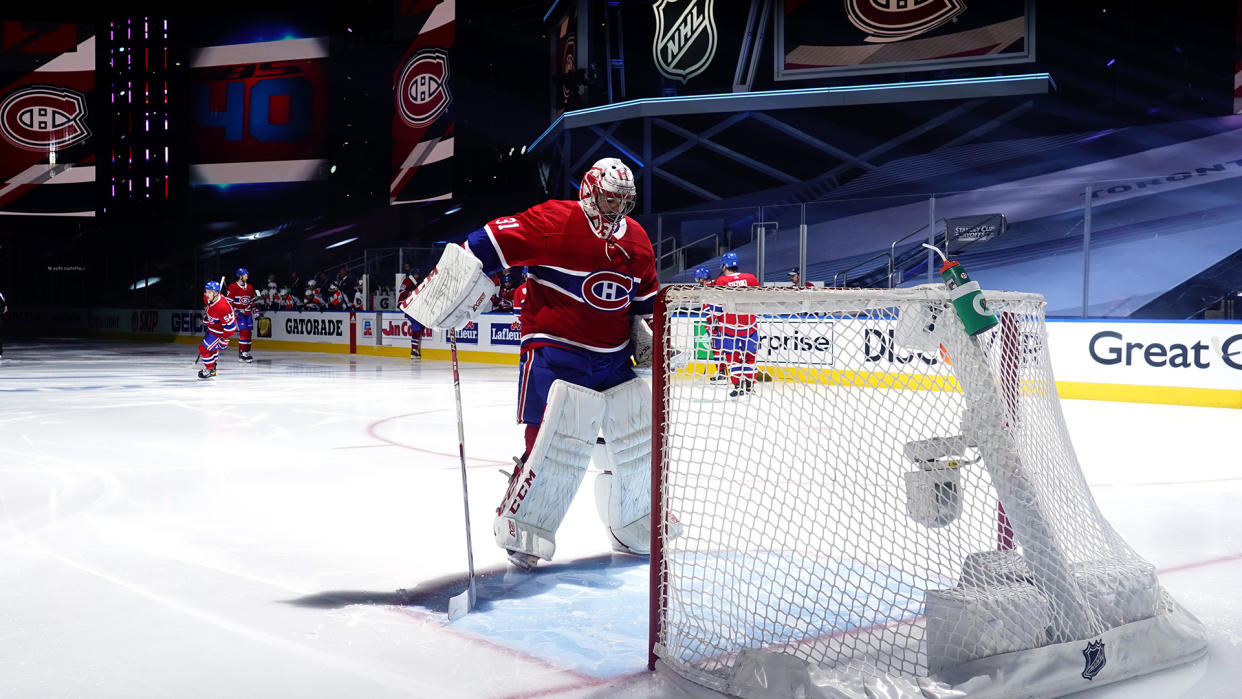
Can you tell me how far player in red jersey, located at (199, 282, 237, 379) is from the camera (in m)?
10.5

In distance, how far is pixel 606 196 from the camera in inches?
118

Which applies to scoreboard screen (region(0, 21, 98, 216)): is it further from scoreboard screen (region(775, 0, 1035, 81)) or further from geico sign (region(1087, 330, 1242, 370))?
geico sign (region(1087, 330, 1242, 370))

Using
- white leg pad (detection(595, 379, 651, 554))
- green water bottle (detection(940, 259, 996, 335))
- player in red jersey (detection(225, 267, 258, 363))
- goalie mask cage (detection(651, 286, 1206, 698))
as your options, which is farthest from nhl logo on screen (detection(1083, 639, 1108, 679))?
player in red jersey (detection(225, 267, 258, 363))

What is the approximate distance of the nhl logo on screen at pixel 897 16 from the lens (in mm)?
14859

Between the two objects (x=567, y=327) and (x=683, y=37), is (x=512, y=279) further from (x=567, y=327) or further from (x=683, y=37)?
(x=567, y=327)

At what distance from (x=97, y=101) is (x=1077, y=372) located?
20393 mm

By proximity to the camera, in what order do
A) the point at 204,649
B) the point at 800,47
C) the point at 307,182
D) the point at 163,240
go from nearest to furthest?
the point at 204,649
the point at 800,47
the point at 307,182
the point at 163,240

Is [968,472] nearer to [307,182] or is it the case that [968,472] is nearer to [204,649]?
[204,649]

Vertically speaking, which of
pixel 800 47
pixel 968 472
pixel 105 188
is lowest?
pixel 968 472

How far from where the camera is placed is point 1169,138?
Result: 1498 centimetres

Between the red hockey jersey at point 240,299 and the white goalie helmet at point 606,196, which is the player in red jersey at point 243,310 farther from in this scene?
the white goalie helmet at point 606,196

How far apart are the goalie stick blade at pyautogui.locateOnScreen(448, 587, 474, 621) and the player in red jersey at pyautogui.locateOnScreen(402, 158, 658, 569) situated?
347 mm

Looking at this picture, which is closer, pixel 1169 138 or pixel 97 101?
pixel 1169 138

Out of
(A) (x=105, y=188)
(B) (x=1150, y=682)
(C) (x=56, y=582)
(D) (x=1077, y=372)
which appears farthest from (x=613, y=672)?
(A) (x=105, y=188)
